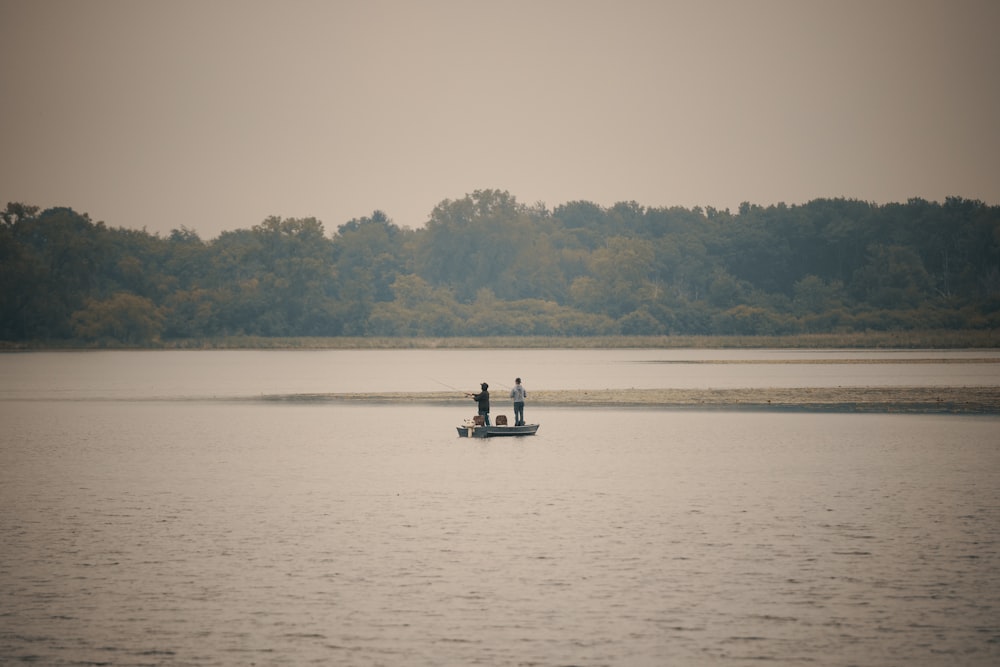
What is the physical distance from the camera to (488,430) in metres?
43.1

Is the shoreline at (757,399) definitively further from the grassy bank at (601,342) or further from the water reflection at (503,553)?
the grassy bank at (601,342)

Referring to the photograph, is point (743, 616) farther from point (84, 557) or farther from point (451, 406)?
point (451, 406)

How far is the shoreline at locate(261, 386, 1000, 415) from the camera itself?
2163 inches

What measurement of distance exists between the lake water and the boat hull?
1.92 feet

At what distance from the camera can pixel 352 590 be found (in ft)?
60.3

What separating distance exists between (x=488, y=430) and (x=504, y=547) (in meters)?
21.4

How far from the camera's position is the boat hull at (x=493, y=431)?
4300 cm

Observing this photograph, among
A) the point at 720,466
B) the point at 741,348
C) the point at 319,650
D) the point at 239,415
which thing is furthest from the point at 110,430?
the point at 741,348

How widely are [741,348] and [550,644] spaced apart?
158 m

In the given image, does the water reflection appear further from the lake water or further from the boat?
the boat

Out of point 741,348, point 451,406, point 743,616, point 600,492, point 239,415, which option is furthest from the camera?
point 741,348

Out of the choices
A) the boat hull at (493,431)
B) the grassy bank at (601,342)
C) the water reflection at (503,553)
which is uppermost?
the grassy bank at (601,342)

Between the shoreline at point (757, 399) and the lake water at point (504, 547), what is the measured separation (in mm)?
8816

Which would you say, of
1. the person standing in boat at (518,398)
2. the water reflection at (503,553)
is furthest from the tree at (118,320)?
the person standing in boat at (518,398)
